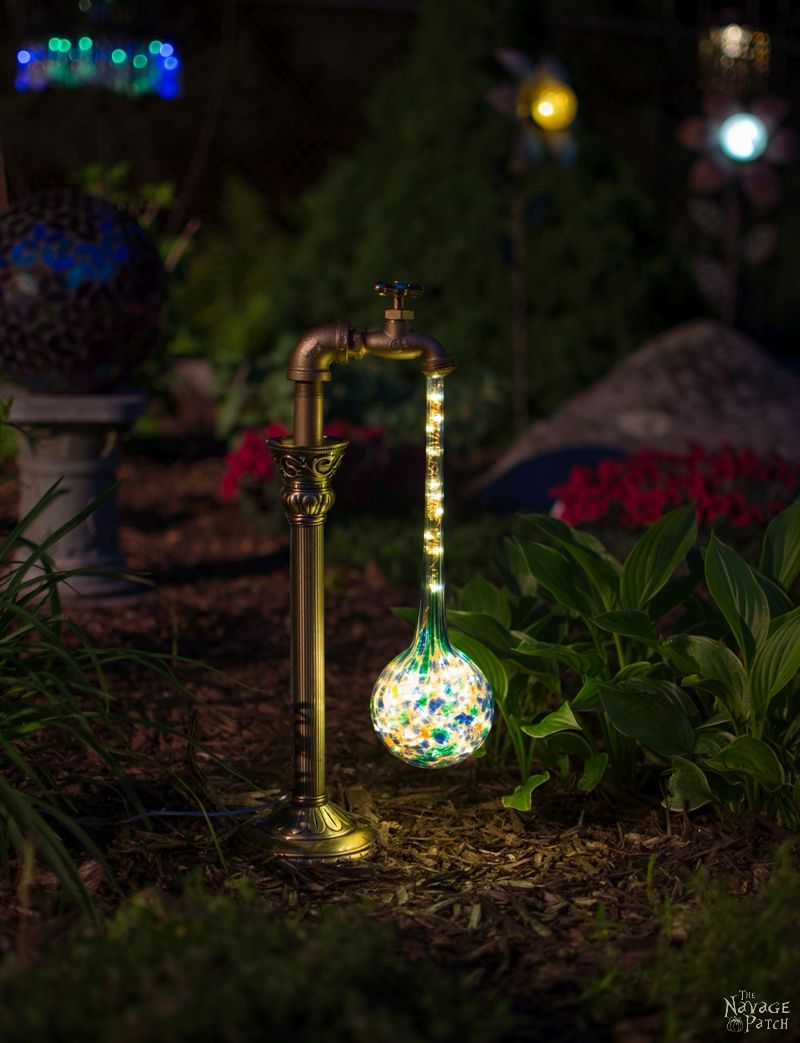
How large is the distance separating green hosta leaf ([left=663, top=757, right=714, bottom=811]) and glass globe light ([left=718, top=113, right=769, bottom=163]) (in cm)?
664

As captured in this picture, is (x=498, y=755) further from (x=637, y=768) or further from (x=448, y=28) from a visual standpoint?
(x=448, y=28)

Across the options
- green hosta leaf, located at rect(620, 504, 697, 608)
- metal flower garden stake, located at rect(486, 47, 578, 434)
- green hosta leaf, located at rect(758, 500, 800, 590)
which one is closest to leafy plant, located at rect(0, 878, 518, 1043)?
green hosta leaf, located at rect(620, 504, 697, 608)

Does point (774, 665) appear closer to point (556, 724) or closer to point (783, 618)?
point (783, 618)

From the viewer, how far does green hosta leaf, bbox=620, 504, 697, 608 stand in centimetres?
338

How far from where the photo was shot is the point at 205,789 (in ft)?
10.9

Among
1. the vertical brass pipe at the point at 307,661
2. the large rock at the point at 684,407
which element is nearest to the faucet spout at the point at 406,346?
the vertical brass pipe at the point at 307,661

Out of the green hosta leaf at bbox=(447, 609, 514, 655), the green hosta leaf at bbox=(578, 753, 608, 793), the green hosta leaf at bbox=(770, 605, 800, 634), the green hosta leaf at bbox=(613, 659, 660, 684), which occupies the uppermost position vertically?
the green hosta leaf at bbox=(770, 605, 800, 634)

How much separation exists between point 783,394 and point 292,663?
5241 millimetres

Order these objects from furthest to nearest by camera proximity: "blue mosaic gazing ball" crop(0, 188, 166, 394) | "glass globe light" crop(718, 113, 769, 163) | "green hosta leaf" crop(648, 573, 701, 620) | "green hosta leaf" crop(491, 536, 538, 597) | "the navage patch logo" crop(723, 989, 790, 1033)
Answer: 1. "glass globe light" crop(718, 113, 769, 163)
2. "blue mosaic gazing ball" crop(0, 188, 166, 394)
3. "green hosta leaf" crop(491, 536, 538, 597)
4. "green hosta leaf" crop(648, 573, 701, 620)
5. "the navage patch logo" crop(723, 989, 790, 1033)

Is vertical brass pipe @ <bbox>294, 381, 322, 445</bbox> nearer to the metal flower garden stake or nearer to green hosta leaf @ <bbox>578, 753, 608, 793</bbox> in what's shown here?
green hosta leaf @ <bbox>578, 753, 608, 793</bbox>

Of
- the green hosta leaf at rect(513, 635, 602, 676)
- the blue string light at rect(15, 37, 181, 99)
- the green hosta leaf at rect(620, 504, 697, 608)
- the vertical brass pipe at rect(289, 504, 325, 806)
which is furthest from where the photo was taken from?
the blue string light at rect(15, 37, 181, 99)

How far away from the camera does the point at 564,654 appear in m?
3.29

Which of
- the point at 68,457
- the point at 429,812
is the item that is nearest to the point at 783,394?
the point at 68,457

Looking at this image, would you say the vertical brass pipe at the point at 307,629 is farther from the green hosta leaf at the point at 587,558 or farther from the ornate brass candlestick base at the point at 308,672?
the green hosta leaf at the point at 587,558
